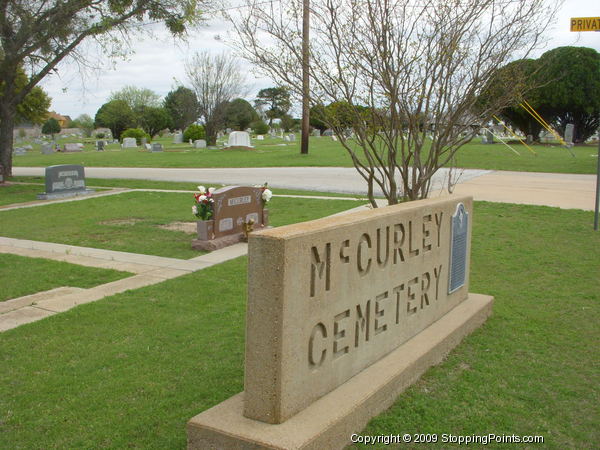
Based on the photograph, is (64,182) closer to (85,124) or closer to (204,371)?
(204,371)

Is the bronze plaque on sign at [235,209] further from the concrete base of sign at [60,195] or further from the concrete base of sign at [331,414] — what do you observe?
the concrete base of sign at [60,195]

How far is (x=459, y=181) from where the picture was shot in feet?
60.5

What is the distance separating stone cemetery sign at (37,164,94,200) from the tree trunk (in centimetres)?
475

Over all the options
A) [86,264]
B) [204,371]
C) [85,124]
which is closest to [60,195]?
[86,264]

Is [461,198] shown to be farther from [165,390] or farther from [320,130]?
[320,130]

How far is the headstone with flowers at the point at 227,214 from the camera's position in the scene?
357 inches

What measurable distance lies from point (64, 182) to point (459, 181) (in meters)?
11.5

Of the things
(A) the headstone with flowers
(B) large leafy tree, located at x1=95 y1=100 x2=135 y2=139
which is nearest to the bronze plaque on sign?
(A) the headstone with flowers

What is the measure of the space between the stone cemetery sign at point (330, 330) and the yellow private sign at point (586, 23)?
5.87m

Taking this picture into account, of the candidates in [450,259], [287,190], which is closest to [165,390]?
[450,259]

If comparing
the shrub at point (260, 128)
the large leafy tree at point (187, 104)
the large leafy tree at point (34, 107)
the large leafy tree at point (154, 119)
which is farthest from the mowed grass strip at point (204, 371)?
the large leafy tree at point (154, 119)

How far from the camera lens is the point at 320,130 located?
3014 inches

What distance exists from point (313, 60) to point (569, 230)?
6050 mm

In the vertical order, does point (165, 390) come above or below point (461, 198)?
below
